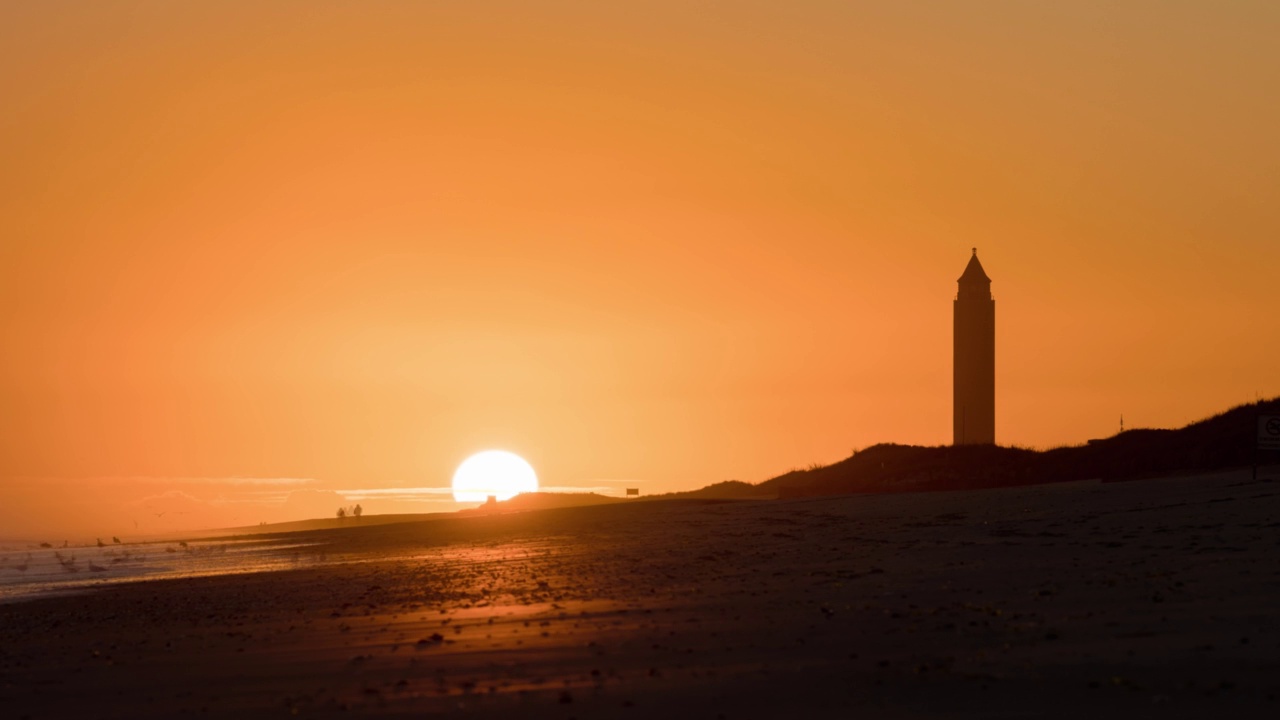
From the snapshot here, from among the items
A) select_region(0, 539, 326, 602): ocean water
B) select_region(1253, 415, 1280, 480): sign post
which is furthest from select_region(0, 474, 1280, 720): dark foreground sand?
select_region(1253, 415, 1280, 480): sign post

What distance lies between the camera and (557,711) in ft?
34.3

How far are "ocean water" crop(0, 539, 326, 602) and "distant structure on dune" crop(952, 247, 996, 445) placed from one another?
40.7 meters

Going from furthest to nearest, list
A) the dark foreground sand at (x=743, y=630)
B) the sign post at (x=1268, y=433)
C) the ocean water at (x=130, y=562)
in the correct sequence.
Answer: the ocean water at (x=130, y=562)
the sign post at (x=1268, y=433)
the dark foreground sand at (x=743, y=630)

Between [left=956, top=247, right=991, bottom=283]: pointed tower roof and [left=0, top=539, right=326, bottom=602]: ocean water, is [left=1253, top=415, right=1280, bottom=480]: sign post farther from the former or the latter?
[left=956, top=247, right=991, bottom=283]: pointed tower roof

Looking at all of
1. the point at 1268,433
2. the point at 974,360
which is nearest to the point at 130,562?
the point at 1268,433

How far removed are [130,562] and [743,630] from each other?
82.9 ft

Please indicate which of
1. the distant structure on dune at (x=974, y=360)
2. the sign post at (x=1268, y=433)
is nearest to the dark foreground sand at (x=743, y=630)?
the sign post at (x=1268, y=433)

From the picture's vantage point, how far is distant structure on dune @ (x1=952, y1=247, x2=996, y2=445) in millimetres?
69375

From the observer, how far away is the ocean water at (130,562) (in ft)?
91.3

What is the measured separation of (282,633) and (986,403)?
58.4 metres

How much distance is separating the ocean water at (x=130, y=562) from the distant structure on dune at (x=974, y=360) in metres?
40.7

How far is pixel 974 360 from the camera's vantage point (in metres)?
70.0

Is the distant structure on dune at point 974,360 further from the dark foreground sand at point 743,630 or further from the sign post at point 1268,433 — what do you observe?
the dark foreground sand at point 743,630

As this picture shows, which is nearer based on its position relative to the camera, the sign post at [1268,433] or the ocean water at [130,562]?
the sign post at [1268,433]
